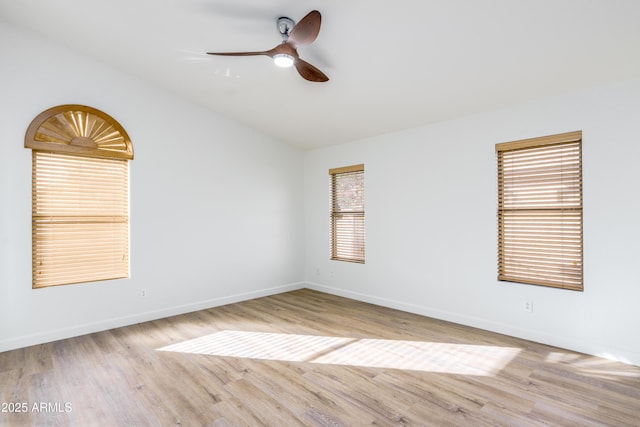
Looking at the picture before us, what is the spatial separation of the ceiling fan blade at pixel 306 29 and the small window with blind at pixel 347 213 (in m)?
2.90

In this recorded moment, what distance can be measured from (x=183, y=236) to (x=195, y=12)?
2822 mm

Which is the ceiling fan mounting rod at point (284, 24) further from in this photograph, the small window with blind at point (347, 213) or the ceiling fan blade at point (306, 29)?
the small window with blind at point (347, 213)

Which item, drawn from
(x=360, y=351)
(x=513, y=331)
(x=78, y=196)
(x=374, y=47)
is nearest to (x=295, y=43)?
(x=374, y=47)

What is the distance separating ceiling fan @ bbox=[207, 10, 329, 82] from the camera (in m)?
2.38

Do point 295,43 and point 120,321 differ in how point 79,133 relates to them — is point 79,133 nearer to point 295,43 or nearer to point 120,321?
point 120,321

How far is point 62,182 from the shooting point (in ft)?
12.6

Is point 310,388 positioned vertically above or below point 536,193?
below

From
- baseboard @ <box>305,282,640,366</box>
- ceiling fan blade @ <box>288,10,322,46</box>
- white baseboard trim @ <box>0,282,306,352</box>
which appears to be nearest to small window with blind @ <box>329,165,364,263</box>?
baseboard @ <box>305,282,640,366</box>

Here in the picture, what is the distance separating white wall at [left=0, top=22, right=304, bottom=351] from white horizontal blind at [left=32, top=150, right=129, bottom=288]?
0.10 m

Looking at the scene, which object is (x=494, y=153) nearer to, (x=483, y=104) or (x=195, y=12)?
(x=483, y=104)

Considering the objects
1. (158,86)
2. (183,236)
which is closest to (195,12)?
(158,86)

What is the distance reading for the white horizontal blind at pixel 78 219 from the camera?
3701 millimetres

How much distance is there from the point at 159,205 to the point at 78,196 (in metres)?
0.88

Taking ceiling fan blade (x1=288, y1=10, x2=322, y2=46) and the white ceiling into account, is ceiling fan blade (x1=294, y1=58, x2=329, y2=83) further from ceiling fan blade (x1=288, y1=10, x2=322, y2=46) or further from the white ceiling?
the white ceiling
